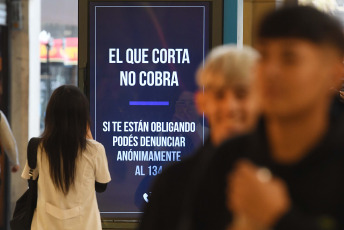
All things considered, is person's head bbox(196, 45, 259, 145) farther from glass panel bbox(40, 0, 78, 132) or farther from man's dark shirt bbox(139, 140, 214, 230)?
glass panel bbox(40, 0, 78, 132)

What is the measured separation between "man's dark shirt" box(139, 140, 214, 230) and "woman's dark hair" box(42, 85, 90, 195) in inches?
100.0

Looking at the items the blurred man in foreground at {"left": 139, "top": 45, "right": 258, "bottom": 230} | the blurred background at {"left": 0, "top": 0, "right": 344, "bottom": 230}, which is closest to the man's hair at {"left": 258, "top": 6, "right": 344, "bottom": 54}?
the blurred man in foreground at {"left": 139, "top": 45, "right": 258, "bottom": 230}

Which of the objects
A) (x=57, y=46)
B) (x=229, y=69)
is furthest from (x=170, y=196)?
(x=57, y=46)

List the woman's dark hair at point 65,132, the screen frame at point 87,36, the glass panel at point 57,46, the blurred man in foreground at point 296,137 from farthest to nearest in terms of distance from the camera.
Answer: the glass panel at point 57,46 → the screen frame at point 87,36 → the woman's dark hair at point 65,132 → the blurred man in foreground at point 296,137

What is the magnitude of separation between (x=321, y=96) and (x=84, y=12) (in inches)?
182

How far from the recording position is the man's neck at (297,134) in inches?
54.4

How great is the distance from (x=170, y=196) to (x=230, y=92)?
303 mm

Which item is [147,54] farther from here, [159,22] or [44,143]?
[44,143]

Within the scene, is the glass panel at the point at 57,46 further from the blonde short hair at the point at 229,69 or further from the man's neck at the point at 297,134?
the man's neck at the point at 297,134

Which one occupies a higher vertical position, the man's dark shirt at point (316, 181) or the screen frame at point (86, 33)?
the screen frame at point (86, 33)

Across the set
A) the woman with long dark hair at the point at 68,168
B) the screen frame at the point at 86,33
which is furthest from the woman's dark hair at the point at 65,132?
the screen frame at the point at 86,33

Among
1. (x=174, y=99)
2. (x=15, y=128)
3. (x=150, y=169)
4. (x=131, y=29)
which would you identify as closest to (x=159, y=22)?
(x=131, y=29)

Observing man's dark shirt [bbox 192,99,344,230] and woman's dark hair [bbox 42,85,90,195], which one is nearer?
man's dark shirt [bbox 192,99,344,230]

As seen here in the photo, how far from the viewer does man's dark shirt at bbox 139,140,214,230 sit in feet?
6.36
